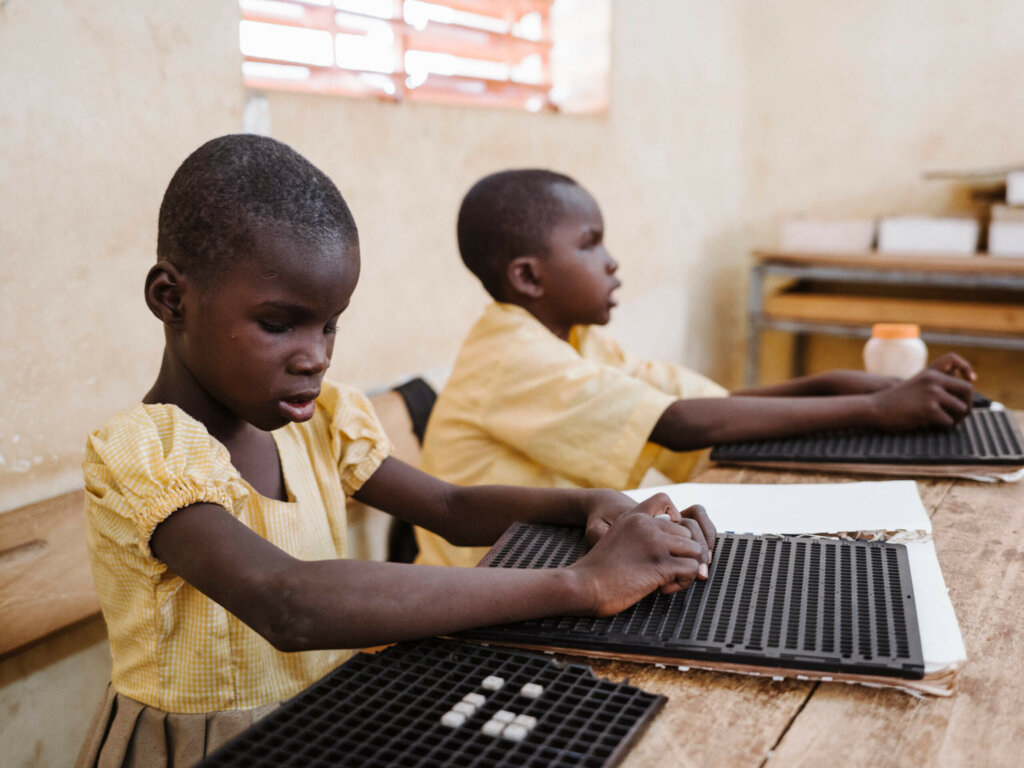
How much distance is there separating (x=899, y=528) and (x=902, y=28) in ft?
9.51

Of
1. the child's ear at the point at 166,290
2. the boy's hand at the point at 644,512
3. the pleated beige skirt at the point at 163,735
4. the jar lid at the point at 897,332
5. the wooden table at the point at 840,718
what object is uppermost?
the child's ear at the point at 166,290

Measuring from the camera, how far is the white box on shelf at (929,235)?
2.97m

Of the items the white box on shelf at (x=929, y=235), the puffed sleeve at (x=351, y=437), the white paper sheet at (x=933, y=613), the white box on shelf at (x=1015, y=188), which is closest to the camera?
the white paper sheet at (x=933, y=613)

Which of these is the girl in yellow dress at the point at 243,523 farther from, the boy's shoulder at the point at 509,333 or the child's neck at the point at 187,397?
the boy's shoulder at the point at 509,333

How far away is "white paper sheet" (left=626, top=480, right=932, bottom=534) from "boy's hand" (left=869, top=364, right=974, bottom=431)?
0.76 feet

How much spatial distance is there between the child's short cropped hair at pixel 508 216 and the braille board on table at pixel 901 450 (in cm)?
53

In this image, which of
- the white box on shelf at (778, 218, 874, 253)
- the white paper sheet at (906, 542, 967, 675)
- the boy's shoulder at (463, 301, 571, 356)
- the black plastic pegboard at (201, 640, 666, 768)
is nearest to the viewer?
the black plastic pegboard at (201, 640, 666, 768)

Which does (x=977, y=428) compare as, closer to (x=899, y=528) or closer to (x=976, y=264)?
(x=899, y=528)

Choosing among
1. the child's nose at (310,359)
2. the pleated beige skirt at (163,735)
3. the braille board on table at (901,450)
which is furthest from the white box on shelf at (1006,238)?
the pleated beige skirt at (163,735)

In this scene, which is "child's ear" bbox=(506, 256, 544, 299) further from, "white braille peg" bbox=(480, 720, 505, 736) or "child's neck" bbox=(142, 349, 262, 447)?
"white braille peg" bbox=(480, 720, 505, 736)

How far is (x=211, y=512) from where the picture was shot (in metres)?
0.84

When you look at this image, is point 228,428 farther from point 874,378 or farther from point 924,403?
point 874,378

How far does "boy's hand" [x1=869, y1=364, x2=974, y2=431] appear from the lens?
1439mm

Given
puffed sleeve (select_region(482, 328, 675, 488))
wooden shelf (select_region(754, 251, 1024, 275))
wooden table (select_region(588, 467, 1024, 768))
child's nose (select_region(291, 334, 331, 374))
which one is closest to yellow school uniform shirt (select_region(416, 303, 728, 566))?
puffed sleeve (select_region(482, 328, 675, 488))
